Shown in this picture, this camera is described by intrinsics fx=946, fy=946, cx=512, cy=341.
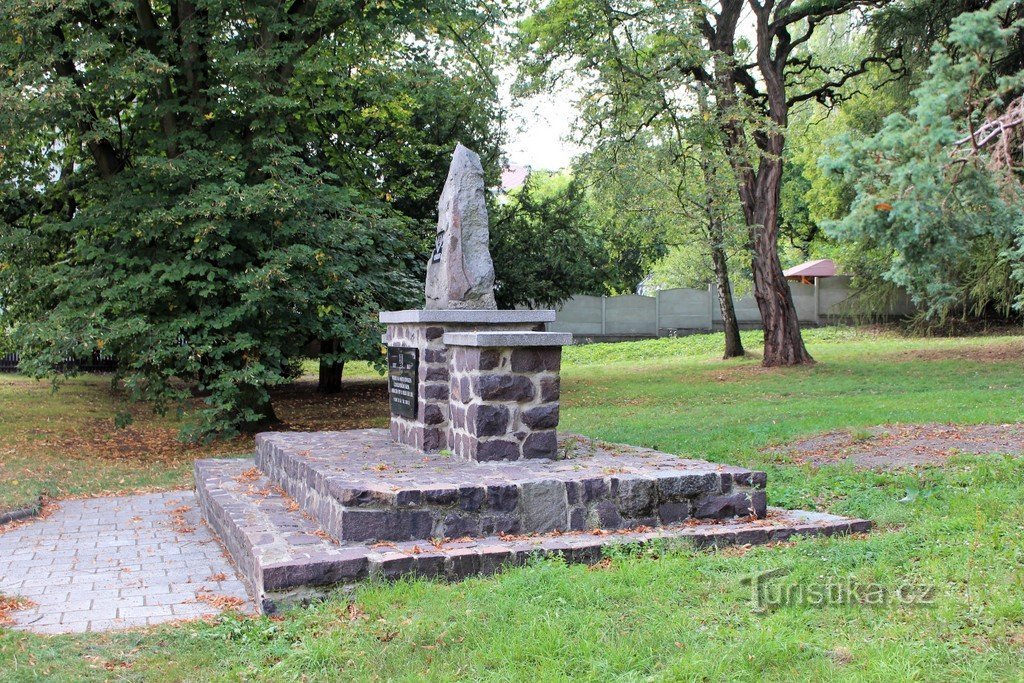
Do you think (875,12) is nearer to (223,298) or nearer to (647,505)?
(223,298)

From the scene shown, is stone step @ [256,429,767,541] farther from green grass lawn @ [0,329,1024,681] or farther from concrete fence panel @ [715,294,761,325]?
concrete fence panel @ [715,294,761,325]

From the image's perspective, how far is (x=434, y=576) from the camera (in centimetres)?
566

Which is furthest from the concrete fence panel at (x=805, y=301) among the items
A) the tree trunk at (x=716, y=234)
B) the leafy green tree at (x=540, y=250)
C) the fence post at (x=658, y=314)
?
the leafy green tree at (x=540, y=250)

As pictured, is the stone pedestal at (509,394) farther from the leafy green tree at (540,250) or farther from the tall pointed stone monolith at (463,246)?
the leafy green tree at (540,250)

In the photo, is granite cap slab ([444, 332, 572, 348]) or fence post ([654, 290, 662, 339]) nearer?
granite cap slab ([444, 332, 572, 348])

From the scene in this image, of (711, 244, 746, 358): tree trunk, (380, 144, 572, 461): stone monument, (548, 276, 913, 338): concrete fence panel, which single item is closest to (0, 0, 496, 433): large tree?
(380, 144, 572, 461): stone monument

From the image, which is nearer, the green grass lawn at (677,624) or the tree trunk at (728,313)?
the green grass lawn at (677,624)

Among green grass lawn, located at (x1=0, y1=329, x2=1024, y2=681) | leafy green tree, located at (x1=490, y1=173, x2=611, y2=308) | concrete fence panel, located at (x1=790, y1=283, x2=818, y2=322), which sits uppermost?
leafy green tree, located at (x1=490, y1=173, x2=611, y2=308)

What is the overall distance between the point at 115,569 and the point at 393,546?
7.03 ft

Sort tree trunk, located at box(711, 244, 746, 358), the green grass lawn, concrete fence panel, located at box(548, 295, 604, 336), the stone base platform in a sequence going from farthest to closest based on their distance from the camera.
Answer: concrete fence panel, located at box(548, 295, 604, 336)
tree trunk, located at box(711, 244, 746, 358)
the stone base platform
the green grass lawn

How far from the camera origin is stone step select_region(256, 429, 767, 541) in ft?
20.0

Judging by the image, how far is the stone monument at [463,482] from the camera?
591 centimetres

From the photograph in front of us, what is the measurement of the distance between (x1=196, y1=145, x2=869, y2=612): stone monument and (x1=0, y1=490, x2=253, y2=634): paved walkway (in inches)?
10.4

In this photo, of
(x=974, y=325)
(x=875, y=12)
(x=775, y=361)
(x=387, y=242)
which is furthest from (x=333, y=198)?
(x=974, y=325)
